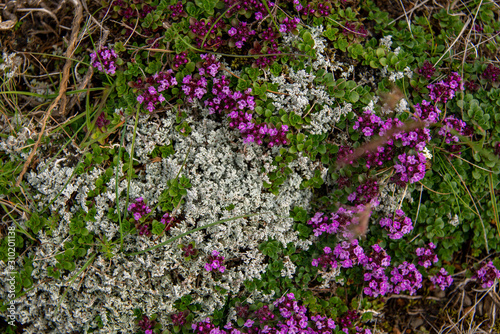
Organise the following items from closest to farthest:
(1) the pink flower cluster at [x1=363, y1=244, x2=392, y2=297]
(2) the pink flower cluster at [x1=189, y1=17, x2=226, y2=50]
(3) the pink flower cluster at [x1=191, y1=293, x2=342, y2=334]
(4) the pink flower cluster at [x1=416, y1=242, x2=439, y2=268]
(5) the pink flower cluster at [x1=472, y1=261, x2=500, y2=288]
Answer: (3) the pink flower cluster at [x1=191, y1=293, x2=342, y2=334]
(2) the pink flower cluster at [x1=189, y1=17, x2=226, y2=50]
(1) the pink flower cluster at [x1=363, y1=244, x2=392, y2=297]
(4) the pink flower cluster at [x1=416, y1=242, x2=439, y2=268]
(5) the pink flower cluster at [x1=472, y1=261, x2=500, y2=288]

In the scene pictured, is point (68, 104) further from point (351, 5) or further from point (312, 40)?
point (351, 5)

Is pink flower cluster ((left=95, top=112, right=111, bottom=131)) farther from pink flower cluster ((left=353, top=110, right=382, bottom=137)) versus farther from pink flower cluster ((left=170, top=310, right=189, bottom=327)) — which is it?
pink flower cluster ((left=353, top=110, right=382, bottom=137))

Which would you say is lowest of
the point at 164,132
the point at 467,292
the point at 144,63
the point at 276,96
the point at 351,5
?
the point at 467,292

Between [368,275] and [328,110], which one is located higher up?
[328,110]

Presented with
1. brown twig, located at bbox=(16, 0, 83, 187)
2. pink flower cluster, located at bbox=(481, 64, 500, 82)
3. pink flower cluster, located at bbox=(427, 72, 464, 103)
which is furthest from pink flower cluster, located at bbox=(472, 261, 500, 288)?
brown twig, located at bbox=(16, 0, 83, 187)

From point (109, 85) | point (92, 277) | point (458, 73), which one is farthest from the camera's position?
point (458, 73)

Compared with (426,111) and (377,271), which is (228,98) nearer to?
(426,111)

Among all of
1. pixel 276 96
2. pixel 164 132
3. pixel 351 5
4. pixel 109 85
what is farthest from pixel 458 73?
pixel 109 85
